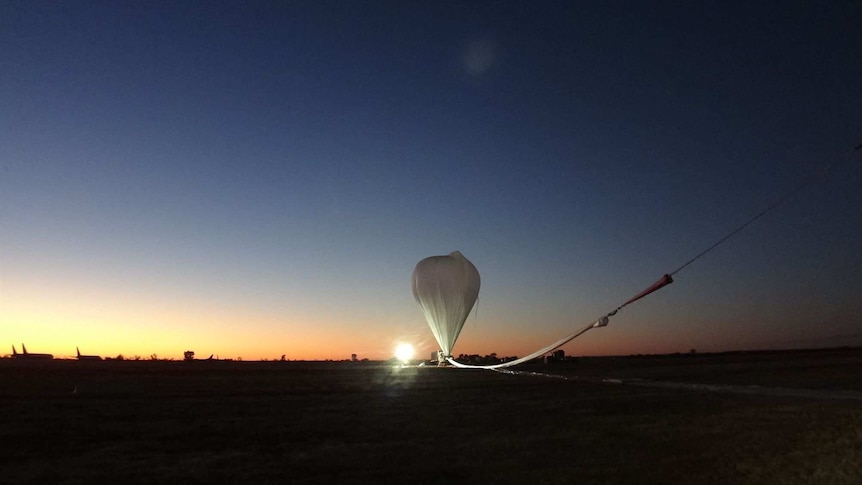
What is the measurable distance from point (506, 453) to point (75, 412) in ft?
47.6

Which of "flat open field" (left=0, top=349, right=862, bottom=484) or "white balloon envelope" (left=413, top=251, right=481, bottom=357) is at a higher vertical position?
"white balloon envelope" (left=413, top=251, right=481, bottom=357)

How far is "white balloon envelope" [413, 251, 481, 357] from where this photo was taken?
47.1m

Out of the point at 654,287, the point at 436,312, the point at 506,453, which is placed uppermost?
the point at 436,312

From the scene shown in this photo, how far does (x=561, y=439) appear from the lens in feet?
44.1

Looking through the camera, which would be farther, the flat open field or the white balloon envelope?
the white balloon envelope

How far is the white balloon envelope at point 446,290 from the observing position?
154 feet

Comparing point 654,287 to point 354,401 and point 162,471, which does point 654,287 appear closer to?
point 162,471

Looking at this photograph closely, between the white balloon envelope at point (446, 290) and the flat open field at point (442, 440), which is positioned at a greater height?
the white balloon envelope at point (446, 290)

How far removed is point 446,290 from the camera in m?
47.0

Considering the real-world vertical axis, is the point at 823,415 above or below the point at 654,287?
below

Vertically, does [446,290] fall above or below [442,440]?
above

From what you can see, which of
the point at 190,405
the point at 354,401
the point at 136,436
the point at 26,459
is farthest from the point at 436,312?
the point at 26,459

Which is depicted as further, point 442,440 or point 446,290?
point 446,290

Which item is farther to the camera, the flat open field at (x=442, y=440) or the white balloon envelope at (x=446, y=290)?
the white balloon envelope at (x=446, y=290)
